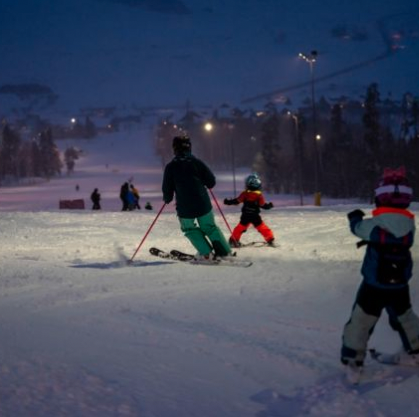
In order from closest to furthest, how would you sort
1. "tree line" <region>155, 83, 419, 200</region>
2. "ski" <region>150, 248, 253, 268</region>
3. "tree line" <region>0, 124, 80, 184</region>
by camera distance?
"ski" <region>150, 248, 253, 268</region> < "tree line" <region>155, 83, 419, 200</region> < "tree line" <region>0, 124, 80, 184</region>

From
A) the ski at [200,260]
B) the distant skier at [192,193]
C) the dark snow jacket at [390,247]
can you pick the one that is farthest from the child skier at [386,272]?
the distant skier at [192,193]

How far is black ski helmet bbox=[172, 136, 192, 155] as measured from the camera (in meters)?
8.38

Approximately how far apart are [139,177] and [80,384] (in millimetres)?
89177

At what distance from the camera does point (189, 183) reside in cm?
838

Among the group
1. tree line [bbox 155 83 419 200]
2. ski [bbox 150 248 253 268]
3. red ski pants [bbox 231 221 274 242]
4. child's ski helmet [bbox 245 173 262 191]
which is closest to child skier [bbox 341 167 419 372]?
ski [bbox 150 248 253 268]

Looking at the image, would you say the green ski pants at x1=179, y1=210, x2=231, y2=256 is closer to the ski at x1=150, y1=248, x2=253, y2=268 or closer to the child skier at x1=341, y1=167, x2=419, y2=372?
the ski at x1=150, y1=248, x2=253, y2=268

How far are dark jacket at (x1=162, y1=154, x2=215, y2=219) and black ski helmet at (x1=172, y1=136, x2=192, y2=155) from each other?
0.09m

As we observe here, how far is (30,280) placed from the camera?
7.06 meters

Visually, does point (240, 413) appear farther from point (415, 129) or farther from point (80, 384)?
point (415, 129)

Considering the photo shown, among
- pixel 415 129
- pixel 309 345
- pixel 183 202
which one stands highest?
pixel 415 129

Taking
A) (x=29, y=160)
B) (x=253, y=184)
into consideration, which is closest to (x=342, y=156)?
(x=253, y=184)

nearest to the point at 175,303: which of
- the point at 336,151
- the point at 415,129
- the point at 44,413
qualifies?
the point at 44,413

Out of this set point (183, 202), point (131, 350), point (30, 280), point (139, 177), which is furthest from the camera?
point (139, 177)

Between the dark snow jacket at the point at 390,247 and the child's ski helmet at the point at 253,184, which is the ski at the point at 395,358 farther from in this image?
the child's ski helmet at the point at 253,184
